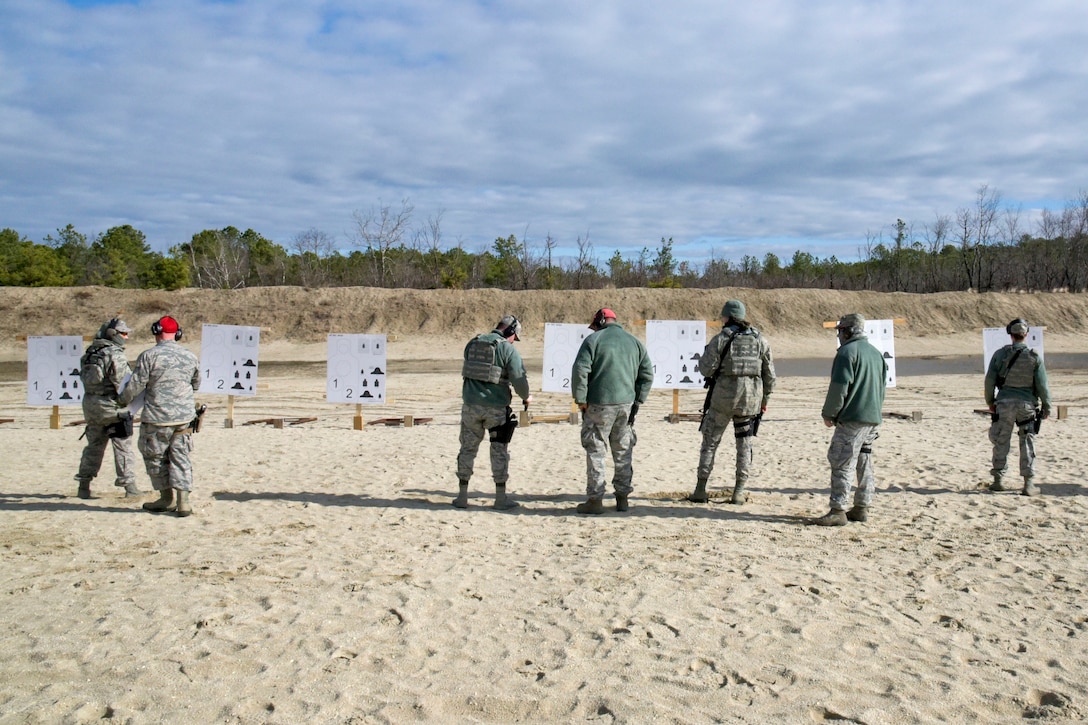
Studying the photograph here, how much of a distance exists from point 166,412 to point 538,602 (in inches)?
155

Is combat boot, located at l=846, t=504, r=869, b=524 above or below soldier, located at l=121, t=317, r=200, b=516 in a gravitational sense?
below

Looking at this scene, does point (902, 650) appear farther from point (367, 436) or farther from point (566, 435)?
point (367, 436)

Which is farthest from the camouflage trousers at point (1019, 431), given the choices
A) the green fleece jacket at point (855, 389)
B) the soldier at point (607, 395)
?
the soldier at point (607, 395)

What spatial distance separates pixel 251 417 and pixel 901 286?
58217 mm

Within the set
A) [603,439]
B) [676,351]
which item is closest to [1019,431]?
Result: [603,439]

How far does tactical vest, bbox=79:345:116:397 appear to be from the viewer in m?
7.40

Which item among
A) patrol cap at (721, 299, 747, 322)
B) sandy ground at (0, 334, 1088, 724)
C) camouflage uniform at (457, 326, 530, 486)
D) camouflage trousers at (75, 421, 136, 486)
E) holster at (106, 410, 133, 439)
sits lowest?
sandy ground at (0, 334, 1088, 724)

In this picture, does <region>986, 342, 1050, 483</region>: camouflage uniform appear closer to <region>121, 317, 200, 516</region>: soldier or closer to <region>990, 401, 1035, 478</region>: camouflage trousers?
<region>990, 401, 1035, 478</region>: camouflage trousers

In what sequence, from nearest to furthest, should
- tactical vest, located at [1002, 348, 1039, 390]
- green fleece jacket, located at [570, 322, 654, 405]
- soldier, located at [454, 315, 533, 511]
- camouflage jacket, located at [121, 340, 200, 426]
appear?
camouflage jacket, located at [121, 340, 200, 426], green fleece jacket, located at [570, 322, 654, 405], soldier, located at [454, 315, 533, 511], tactical vest, located at [1002, 348, 1039, 390]

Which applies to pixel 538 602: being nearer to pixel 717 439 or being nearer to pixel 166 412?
pixel 717 439

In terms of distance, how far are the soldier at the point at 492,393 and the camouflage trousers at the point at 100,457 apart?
329 centimetres

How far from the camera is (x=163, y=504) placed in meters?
7.20

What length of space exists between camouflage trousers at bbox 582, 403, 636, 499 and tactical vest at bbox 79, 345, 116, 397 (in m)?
4.45

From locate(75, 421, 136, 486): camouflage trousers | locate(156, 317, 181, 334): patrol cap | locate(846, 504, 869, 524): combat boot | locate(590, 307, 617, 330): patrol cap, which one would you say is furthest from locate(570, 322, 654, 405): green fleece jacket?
locate(75, 421, 136, 486): camouflage trousers
